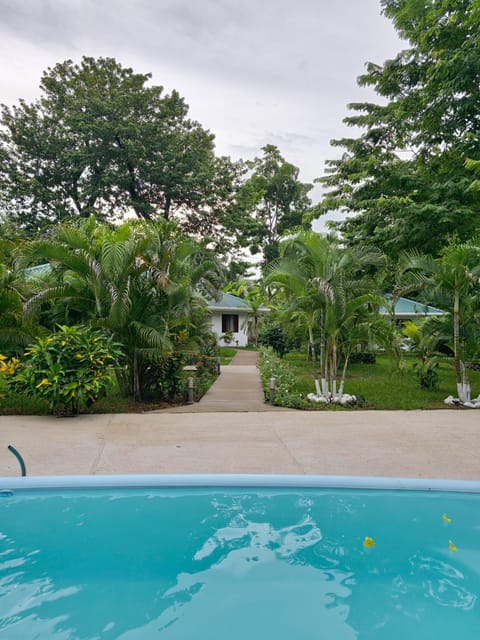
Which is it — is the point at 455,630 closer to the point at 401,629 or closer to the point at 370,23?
the point at 401,629

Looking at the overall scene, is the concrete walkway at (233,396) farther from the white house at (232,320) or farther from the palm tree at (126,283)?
the white house at (232,320)

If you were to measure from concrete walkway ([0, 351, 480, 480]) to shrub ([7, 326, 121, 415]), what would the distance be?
464mm

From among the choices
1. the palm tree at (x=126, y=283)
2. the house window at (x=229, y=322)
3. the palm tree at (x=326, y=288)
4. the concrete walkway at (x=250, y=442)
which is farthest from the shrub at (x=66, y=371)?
the house window at (x=229, y=322)

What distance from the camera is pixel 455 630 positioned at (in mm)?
3258

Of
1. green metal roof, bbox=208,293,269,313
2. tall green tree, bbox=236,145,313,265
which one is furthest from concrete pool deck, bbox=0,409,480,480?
tall green tree, bbox=236,145,313,265

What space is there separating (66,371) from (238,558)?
5.26 meters

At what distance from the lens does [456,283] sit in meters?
9.82

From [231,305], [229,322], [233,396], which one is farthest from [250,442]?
[229,322]

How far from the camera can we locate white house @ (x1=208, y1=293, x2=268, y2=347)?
3016 centimetres

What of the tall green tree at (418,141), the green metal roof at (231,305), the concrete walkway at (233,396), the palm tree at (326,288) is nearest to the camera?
the concrete walkway at (233,396)

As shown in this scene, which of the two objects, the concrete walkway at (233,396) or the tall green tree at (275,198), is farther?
the tall green tree at (275,198)

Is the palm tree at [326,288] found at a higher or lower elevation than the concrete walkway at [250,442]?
higher

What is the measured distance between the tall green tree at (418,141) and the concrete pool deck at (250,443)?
20.5ft

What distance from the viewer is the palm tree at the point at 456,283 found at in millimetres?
9648
